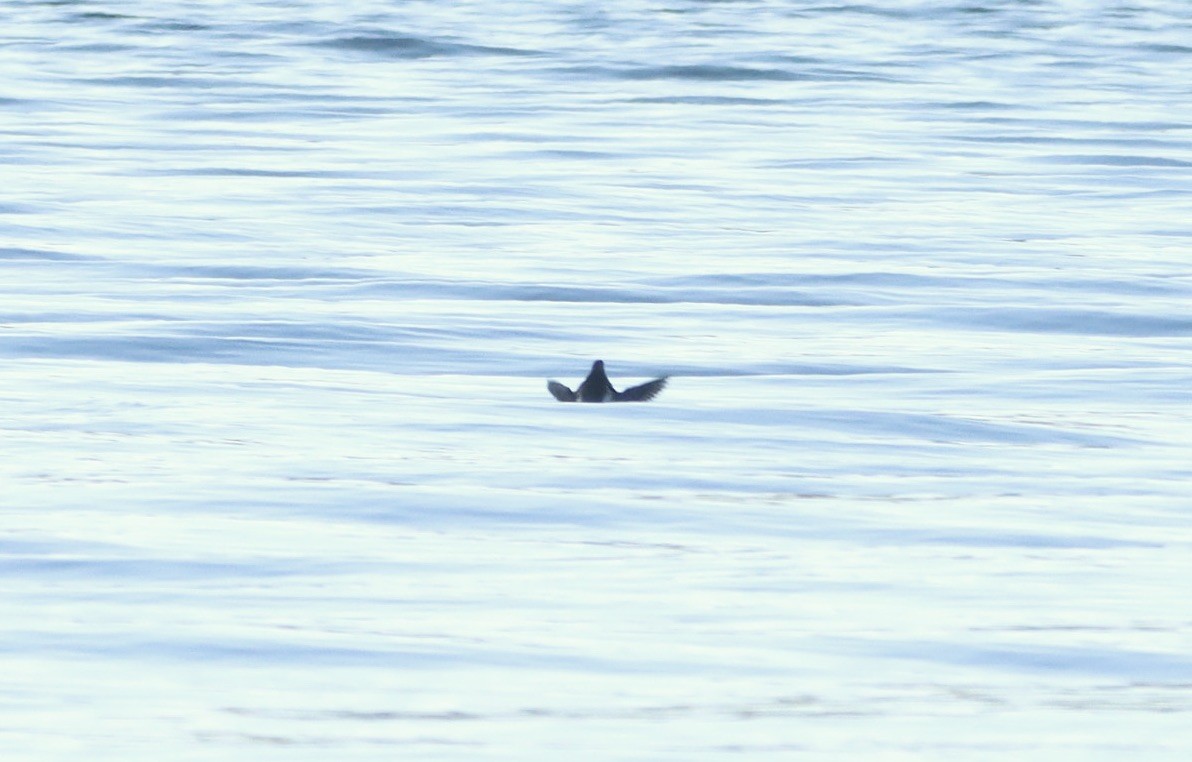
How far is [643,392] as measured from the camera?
914 centimetres

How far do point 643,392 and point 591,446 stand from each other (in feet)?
2.15

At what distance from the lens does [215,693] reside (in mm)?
5422

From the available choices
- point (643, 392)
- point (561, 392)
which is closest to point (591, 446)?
point (561, 392)

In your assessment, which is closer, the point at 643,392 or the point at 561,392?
the point at 561,392

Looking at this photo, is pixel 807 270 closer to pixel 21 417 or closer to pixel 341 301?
pixel 341 301

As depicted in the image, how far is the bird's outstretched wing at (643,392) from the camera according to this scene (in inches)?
358

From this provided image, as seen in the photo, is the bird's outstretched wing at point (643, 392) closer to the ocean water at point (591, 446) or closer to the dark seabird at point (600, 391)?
the dark seabird at point (600, 391)

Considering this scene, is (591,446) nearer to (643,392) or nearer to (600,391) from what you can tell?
(600,391)

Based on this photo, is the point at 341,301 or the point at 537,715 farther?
the point at 341,301

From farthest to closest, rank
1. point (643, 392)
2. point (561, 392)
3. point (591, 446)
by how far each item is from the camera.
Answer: point (643, 392) → point (561, 392) → point (591, 446)

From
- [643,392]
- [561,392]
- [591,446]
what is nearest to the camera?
[591,446]

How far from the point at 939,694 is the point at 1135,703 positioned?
0.39 meters

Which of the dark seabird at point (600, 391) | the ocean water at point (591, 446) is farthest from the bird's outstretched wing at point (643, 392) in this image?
the ocean water at point (591, 446)

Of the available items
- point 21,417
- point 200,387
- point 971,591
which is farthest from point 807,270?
point 971,591
